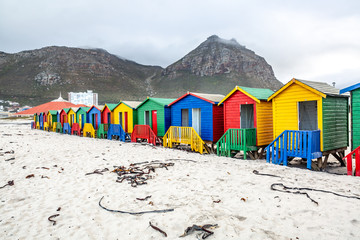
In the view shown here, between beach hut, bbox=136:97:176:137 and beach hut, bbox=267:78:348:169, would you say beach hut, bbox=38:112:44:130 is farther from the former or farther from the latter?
beach hut, bbox=267:78:348:169

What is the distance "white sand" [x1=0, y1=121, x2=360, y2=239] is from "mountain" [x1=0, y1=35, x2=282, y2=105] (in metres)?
82.2

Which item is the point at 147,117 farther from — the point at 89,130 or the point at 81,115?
the point at 81,115

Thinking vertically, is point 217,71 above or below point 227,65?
below

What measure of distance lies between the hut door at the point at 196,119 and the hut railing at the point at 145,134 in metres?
3.00

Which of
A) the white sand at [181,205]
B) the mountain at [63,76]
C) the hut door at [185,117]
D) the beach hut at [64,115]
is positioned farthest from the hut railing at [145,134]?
the mountain at [63,76]

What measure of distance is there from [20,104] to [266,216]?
316ft

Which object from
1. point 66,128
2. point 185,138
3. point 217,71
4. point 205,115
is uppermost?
point 217,71

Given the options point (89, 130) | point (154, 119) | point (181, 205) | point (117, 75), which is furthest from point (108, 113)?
point (117, 75)

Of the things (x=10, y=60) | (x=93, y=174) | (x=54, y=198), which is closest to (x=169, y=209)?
(x=54, y=198)

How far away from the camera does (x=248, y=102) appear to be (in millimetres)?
11656

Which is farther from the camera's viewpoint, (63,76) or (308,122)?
(63,76)

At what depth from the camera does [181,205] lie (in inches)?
211

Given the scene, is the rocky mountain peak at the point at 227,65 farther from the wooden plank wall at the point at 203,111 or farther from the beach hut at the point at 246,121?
the beach hut at the point at 246,121

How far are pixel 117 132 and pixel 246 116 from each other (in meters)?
11.5
